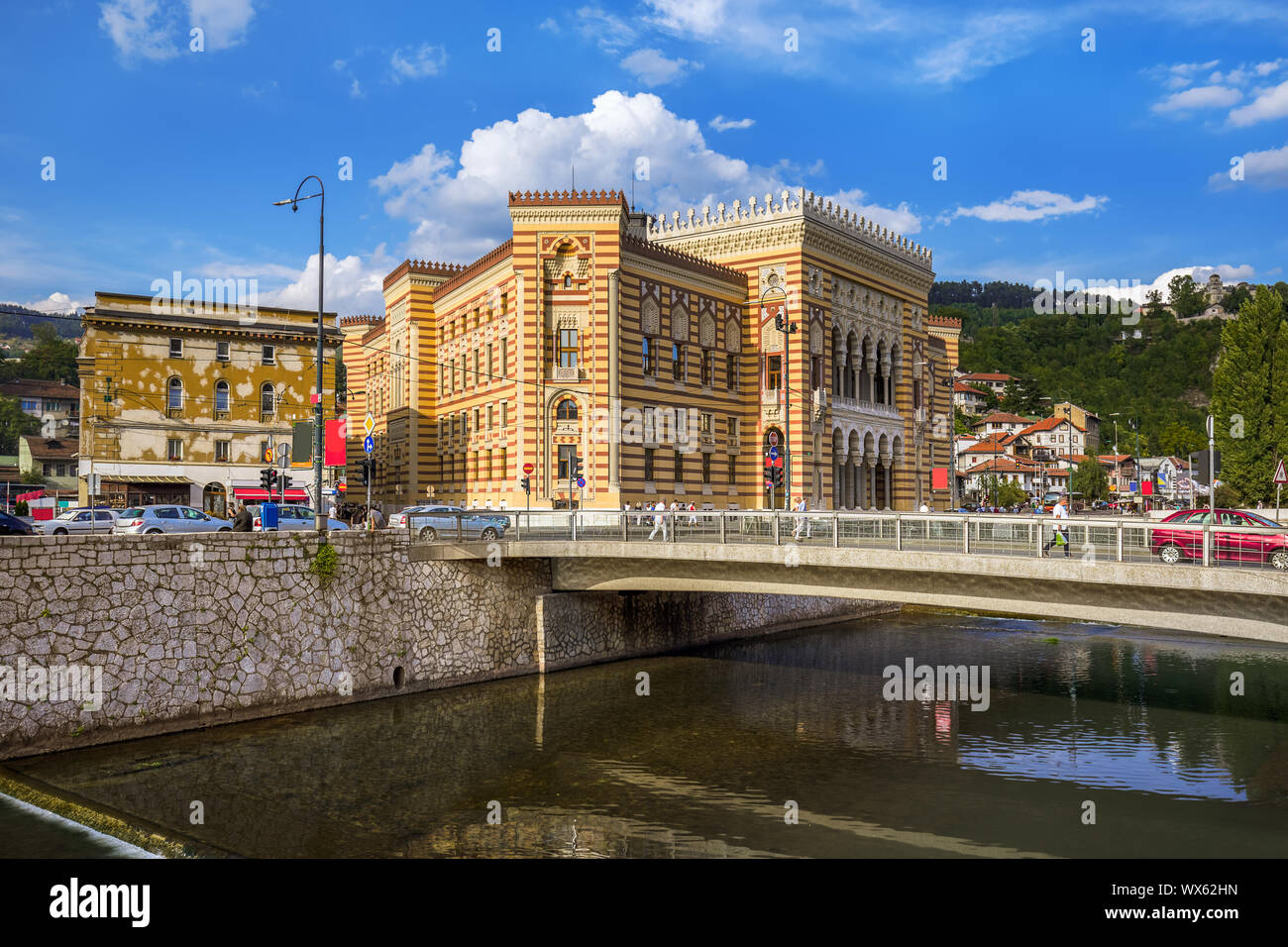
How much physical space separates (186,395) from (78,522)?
17399 mm

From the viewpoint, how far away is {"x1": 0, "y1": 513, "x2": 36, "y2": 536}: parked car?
29456mm

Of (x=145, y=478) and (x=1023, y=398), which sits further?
(x=1023, y=398)

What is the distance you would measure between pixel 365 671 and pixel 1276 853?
2162cm

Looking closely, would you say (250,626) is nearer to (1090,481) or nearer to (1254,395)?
(1254,395)

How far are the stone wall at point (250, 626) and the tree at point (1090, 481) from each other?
320ft

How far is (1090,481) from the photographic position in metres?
113

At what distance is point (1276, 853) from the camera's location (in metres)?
14.8

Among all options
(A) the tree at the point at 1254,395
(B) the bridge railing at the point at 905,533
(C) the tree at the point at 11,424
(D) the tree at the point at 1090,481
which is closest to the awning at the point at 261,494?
(B) the bridge railing at the point at 905,533

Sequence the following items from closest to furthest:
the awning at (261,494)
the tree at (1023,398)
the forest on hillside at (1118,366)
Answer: the awning at (261,494), the forest on hillside at (1118,366), the tree at (1023,398)

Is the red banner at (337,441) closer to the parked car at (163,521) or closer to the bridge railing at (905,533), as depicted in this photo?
the bridge railing at (905,533)

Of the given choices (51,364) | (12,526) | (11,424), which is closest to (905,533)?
(12,526)

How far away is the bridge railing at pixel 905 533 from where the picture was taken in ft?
58.4

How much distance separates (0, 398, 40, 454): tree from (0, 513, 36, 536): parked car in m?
84.6
